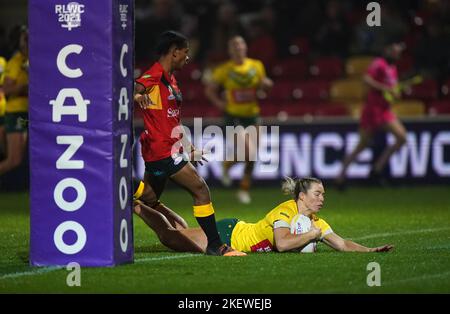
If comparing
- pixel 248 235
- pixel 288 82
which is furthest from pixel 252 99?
pixel 248 235

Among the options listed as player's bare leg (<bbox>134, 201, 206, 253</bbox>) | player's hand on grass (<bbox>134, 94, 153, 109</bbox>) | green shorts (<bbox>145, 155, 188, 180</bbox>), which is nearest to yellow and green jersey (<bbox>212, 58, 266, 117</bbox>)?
player's bare leg (<bbox>134, 201, 206, 253</bbox>)

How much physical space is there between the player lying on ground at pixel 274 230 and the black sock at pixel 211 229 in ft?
0.66

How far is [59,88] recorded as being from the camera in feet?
29.1

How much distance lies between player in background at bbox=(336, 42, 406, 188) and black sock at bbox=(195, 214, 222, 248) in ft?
26.0

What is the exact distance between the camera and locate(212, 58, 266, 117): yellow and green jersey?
55.4 ft

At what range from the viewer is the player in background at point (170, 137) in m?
9.87

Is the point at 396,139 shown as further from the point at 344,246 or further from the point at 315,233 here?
the point at 315,233

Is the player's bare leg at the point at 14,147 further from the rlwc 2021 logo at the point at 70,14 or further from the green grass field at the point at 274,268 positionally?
the rlwc 2021 logo at the point at 70,14

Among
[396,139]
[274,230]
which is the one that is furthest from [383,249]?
[396,139]

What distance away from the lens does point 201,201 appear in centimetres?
987

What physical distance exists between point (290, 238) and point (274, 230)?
156mm

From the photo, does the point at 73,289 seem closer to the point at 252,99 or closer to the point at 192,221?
the point at 192,221

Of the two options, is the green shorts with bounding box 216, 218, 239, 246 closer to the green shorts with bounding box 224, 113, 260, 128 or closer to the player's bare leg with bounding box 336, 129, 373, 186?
the green shorts with bounding box 224, 113, 260, 128

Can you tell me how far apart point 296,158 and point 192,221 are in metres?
4.92
